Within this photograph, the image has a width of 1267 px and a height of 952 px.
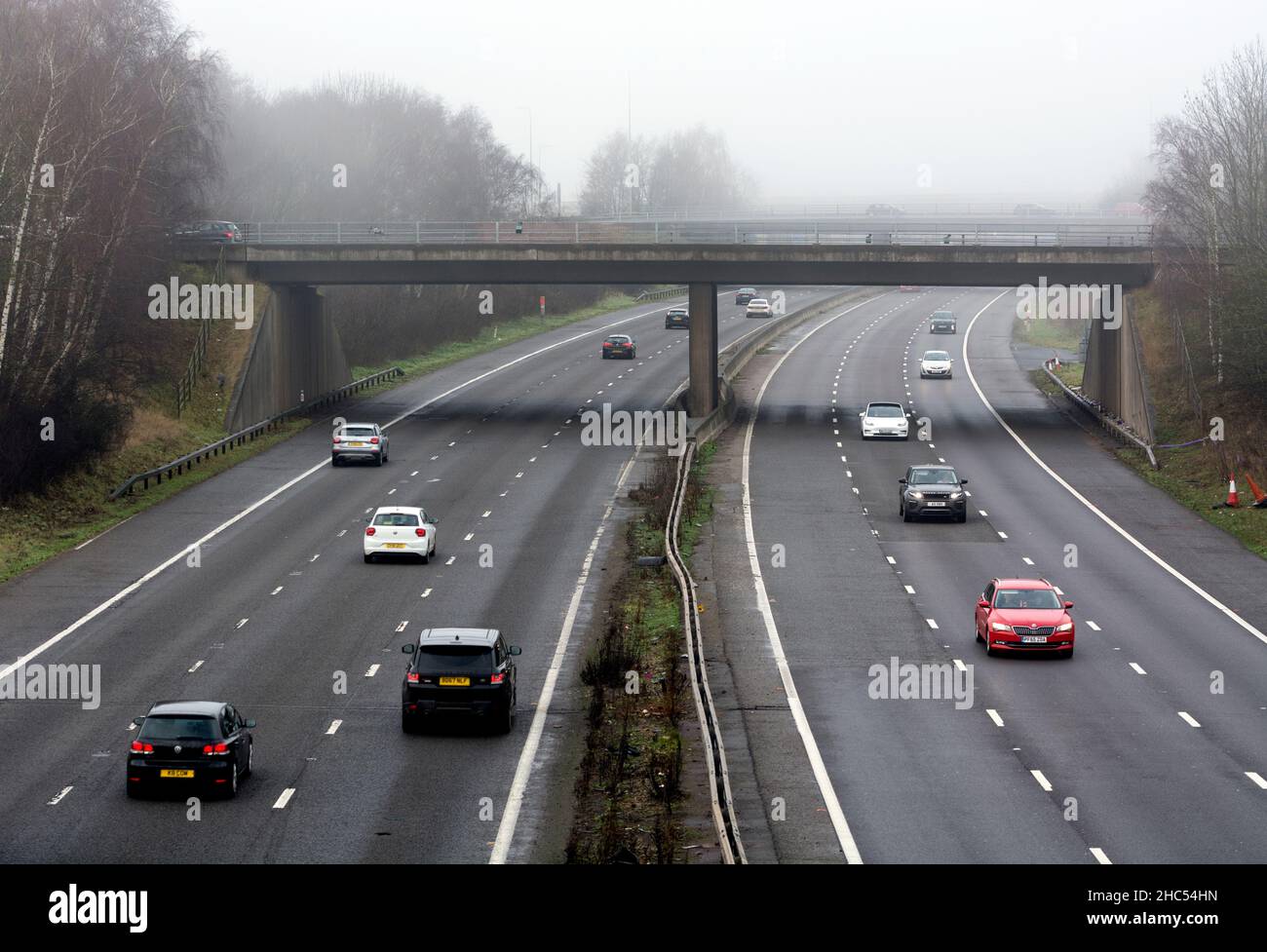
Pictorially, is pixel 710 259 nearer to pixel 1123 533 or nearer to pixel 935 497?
pixel 935 497

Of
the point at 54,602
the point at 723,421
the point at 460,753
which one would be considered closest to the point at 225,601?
the point at 54,602

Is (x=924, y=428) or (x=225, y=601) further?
(x=924, y=428)

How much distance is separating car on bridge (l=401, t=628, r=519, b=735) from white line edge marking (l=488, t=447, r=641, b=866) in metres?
0.88

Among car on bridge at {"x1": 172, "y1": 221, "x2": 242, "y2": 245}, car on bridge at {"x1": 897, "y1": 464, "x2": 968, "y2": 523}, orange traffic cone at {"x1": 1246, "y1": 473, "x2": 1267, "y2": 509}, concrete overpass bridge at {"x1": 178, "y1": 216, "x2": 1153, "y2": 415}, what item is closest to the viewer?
car on bridge at {"x1": 897, "y1": 464, "x2": 968, "y2": 523}

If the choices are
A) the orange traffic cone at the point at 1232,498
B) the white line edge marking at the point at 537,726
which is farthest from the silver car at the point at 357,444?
the orange traffic cone at the point at 1232,498

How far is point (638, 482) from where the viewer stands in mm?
55281

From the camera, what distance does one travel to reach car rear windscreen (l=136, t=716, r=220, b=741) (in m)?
23.4

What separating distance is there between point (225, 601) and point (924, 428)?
119ft

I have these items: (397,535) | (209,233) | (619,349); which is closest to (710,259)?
(209,233)

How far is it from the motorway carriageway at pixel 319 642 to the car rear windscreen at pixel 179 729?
0.89 m

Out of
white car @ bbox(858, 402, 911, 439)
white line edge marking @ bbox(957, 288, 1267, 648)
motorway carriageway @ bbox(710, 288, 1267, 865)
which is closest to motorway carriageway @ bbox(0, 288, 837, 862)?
motorway carriageway @ bbox(710, 288, 1267, 865)

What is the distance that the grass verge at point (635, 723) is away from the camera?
21781 mm

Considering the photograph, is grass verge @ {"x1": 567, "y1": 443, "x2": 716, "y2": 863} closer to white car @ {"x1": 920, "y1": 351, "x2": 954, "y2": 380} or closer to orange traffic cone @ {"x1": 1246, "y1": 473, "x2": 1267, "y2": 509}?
orange traffic cone @ {"x1": 1246, "y1": 473, "x2": 1267, "y2": 509}

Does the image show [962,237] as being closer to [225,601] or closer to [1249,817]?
[225,601]
